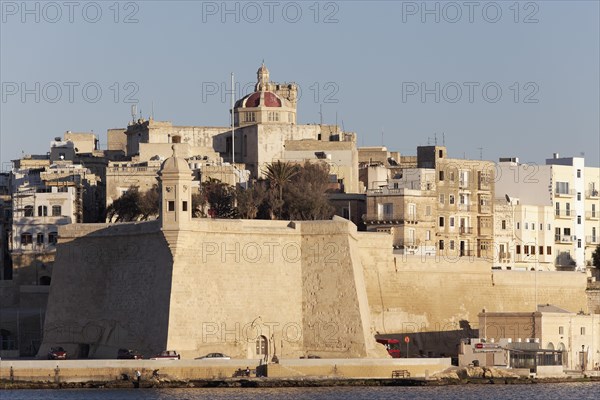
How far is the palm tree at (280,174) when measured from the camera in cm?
7303

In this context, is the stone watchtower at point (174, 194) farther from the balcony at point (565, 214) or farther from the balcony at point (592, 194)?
the balcony at point (592, 194)

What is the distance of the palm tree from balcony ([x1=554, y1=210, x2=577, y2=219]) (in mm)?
11871

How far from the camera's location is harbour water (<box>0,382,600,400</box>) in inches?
2158

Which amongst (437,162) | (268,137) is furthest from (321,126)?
(437,162)

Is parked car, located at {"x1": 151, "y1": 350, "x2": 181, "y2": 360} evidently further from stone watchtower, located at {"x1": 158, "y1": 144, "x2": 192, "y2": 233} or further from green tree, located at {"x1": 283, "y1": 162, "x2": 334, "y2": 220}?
green tree, located at {"x1": 283, "y1": 162, "x2": 334, "y2": 220}

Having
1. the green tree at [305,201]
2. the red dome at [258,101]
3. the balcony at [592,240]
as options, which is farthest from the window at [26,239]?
the balcony at [592,240]

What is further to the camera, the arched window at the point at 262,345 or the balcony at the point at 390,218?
the balcony at the point at 390,218

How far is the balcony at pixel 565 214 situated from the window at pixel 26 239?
72.1 ft

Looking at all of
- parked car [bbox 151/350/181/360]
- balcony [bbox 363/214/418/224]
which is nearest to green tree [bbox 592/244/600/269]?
balcony [bbox 363/214/418/224]

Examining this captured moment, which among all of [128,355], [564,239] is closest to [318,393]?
[128,355]

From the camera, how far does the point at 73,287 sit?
64.0 m

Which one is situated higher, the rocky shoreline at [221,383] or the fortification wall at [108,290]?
the fortification wall at [108,290]

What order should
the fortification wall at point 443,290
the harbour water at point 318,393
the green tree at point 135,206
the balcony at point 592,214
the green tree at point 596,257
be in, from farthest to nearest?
1. the balcony at point 592,214
2. the green tree at point 596,257
3. the green tree at point 135,206
4. the fortification wall at point 443,290
5. the harbour water at point 318,393

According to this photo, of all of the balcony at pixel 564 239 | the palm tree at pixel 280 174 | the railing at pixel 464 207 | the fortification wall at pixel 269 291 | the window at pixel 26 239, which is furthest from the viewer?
the balcony at pixel 564 239
